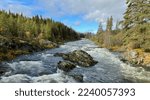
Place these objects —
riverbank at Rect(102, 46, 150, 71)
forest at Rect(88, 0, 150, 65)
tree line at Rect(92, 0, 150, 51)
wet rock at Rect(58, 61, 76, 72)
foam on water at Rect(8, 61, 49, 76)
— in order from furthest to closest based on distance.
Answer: riverbank at Rect(102, 46, 150, 71), forest at Rect(88, 0, 150, 65), tree line at Rect(92, 0, 150, 51), wet rock at Rect(58, 61, 76, 72), foam on water at Rect(8, 61, 49, 76)

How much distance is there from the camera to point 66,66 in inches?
519

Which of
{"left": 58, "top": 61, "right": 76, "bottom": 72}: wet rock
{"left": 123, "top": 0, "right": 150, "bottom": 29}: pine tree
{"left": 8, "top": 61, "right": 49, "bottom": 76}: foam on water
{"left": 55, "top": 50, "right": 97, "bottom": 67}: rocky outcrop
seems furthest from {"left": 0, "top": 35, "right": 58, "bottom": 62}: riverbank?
{"left": 123, "top": 0, "right": 150, "bottom": 29}: pine tree

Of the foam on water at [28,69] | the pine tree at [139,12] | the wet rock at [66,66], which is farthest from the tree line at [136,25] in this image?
the foam on water at [28,69]

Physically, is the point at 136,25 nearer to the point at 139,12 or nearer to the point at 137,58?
the point at 139,12

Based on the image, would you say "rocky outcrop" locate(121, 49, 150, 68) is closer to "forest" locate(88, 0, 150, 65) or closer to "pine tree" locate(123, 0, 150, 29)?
"forest" locate(88, 0, 150, 65)

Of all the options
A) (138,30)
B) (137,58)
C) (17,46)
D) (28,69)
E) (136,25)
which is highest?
(136,25)

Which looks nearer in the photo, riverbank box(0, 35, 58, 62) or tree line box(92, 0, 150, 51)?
tree line box(92, 0, 150, 51)

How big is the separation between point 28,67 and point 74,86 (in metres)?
6.33

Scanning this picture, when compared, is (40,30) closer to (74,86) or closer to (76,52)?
(76,52)

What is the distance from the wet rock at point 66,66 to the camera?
12.8m

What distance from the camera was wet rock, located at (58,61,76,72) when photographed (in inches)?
505

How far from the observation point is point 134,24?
55.7 feet

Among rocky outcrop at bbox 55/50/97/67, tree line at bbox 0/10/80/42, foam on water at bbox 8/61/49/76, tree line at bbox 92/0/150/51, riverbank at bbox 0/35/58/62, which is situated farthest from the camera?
tree line at bbox 0/10/80/42

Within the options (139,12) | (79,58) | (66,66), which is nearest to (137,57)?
(139,12)
